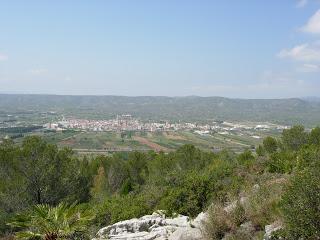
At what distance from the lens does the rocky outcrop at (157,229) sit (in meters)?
11.8

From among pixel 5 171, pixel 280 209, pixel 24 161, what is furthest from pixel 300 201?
pixel 5 171

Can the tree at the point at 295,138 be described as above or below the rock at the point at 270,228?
below

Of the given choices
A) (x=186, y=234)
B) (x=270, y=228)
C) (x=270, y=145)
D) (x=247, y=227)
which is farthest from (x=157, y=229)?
(x=270, y=145)

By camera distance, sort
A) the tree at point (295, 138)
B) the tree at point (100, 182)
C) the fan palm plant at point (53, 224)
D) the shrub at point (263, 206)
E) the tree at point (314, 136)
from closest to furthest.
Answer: the shrub at point (263, 206) < the fan palm plant at point (53, 224) < the tree at point (314, 136) < the tree at point (100, 182) < the tree at point (295, 138)

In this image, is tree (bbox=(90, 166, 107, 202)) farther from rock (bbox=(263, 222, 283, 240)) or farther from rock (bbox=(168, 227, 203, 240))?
rock (bbox=(263, 222, 283, 240))

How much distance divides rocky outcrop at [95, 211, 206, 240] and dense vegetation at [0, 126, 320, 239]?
803mm

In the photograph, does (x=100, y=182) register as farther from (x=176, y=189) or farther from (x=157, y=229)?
(x=157, y=229)

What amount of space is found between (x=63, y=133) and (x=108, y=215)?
129476 millimetres

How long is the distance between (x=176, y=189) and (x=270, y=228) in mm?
7951

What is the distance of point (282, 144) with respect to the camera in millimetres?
43656

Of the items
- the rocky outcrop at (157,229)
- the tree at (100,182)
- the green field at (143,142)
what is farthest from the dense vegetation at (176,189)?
the green field at (143,142)

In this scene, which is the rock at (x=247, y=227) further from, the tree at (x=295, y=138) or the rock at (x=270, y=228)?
the tree at (x=295, y=138)

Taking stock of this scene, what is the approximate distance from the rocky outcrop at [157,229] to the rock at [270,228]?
238 centimetres

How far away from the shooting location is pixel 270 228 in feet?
30.1
